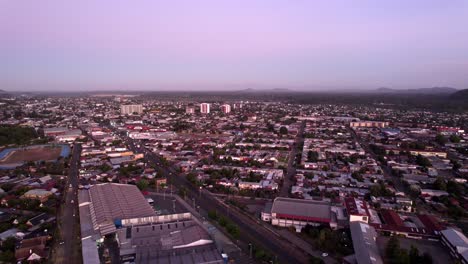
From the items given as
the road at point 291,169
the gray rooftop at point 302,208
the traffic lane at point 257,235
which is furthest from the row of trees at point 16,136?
the gray rooftop at point 302,208

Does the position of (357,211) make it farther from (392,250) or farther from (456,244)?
(456,244)

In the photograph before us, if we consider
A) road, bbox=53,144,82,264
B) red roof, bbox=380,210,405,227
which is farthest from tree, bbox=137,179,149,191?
red roof, bbox=380,210,405,227

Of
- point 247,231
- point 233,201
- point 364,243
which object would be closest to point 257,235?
point 247,231

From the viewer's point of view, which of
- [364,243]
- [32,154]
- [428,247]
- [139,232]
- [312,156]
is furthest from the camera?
[32,154]

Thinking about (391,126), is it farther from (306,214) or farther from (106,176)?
(106,176)

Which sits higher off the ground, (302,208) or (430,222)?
(302,208)

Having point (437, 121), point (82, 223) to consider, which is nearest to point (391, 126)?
point (437, 121)
